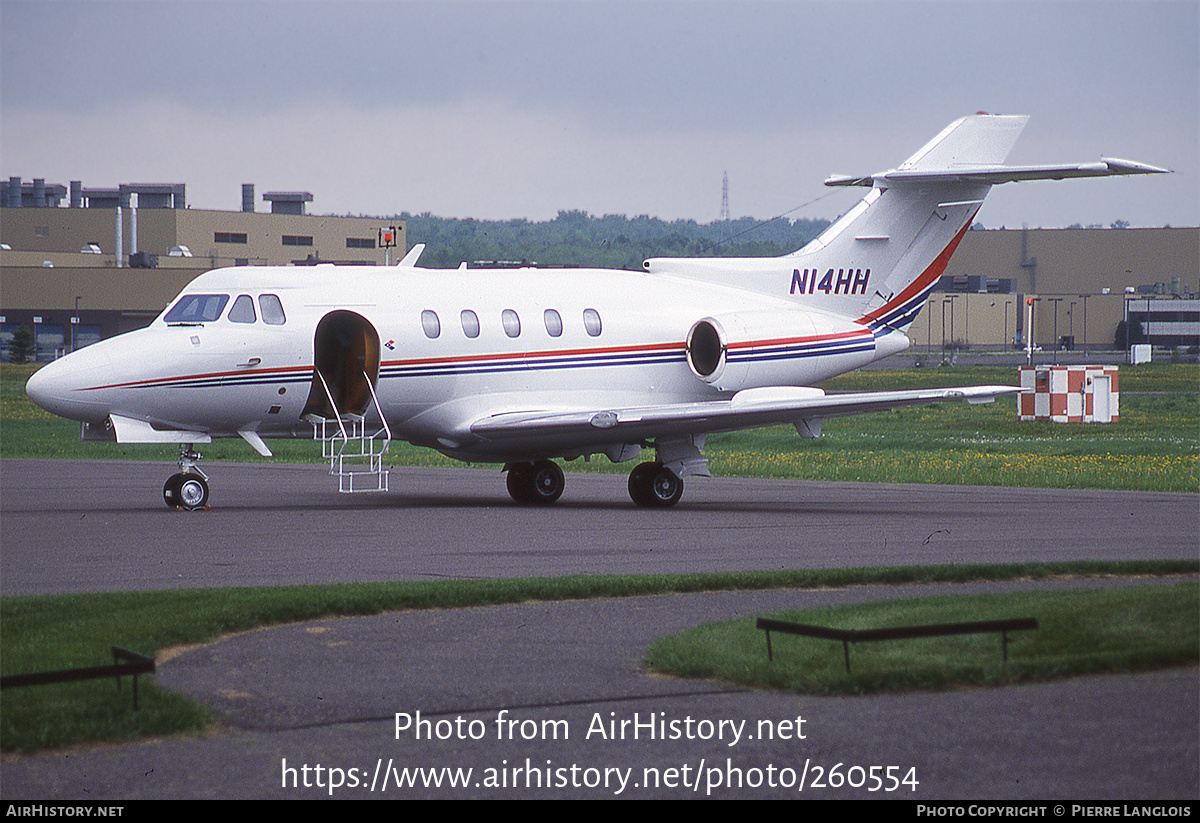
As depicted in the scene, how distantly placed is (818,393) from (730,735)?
52.2 feet

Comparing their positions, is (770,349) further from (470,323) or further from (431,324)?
(431,324)

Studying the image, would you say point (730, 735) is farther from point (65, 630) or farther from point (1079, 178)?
point (1079, 178)

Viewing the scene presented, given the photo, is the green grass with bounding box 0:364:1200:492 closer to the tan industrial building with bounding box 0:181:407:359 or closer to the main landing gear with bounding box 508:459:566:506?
the main landing gear with bounding box 508:459:566:506

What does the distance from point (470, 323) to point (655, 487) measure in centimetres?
378

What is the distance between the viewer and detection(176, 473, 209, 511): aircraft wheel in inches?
859

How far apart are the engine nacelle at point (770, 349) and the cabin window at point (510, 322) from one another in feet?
9.81

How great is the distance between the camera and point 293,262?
4173 inches

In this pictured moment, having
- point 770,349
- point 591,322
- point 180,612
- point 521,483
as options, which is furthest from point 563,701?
point 770,349

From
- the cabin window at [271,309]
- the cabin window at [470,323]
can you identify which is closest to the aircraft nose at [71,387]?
the cabin window at [271,309]

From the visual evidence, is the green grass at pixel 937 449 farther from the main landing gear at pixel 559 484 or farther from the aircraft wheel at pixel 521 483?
the aircraft wheel at pixel 521 483

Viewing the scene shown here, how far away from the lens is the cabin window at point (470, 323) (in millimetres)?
23422

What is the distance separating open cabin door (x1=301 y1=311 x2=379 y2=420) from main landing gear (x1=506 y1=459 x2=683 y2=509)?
9.50ft

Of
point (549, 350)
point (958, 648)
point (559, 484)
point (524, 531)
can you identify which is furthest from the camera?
point (559, 484)

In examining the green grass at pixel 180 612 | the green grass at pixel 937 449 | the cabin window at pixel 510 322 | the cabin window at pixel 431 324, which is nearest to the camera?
the green grass at pixel 180 612
